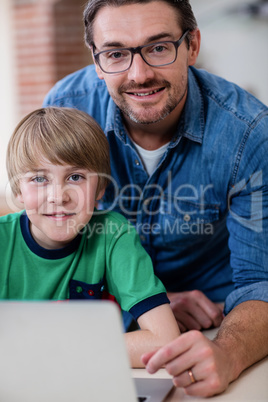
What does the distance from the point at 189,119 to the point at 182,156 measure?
4.2 inches

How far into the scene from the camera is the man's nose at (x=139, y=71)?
128 centimetres

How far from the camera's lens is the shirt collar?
140 centimetres

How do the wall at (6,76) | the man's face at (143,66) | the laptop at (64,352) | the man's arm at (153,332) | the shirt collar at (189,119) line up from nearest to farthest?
the laptop at (64,352), the man's arm at (153,332), the man's face at (143,66), the shirt collar at (189,119), the wall at (6,76)

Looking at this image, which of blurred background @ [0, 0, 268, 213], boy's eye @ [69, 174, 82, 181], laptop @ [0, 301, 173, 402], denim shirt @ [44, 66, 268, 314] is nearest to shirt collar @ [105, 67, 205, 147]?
denim shirt @ [44, 66, 268, 314]

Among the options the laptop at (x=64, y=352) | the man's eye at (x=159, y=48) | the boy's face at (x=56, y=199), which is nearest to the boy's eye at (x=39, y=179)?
the boy's face at (x=56, y=199)

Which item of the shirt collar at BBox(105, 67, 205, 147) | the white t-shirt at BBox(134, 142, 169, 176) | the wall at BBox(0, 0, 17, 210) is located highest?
the wall at BBox(0, 0, 17, 210)

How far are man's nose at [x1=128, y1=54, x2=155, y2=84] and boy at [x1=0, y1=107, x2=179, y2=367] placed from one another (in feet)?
0.55

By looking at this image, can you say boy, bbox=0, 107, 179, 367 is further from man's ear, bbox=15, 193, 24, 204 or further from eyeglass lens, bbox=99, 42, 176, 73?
eyeglass lens, bbox=99, 42, 176, 73

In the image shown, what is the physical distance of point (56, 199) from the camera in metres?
1.14

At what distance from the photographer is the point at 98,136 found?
1.25 metres

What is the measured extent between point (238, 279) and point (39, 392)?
29.1 inches

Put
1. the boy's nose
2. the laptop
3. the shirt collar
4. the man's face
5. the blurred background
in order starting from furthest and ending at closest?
the blurred background < the shirt collar < the man's face < the boy's nose < the laptop

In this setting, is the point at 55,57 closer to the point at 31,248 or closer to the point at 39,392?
the point at 31,248

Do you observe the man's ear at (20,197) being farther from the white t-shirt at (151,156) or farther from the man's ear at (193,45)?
the man's ear at (193,45)
